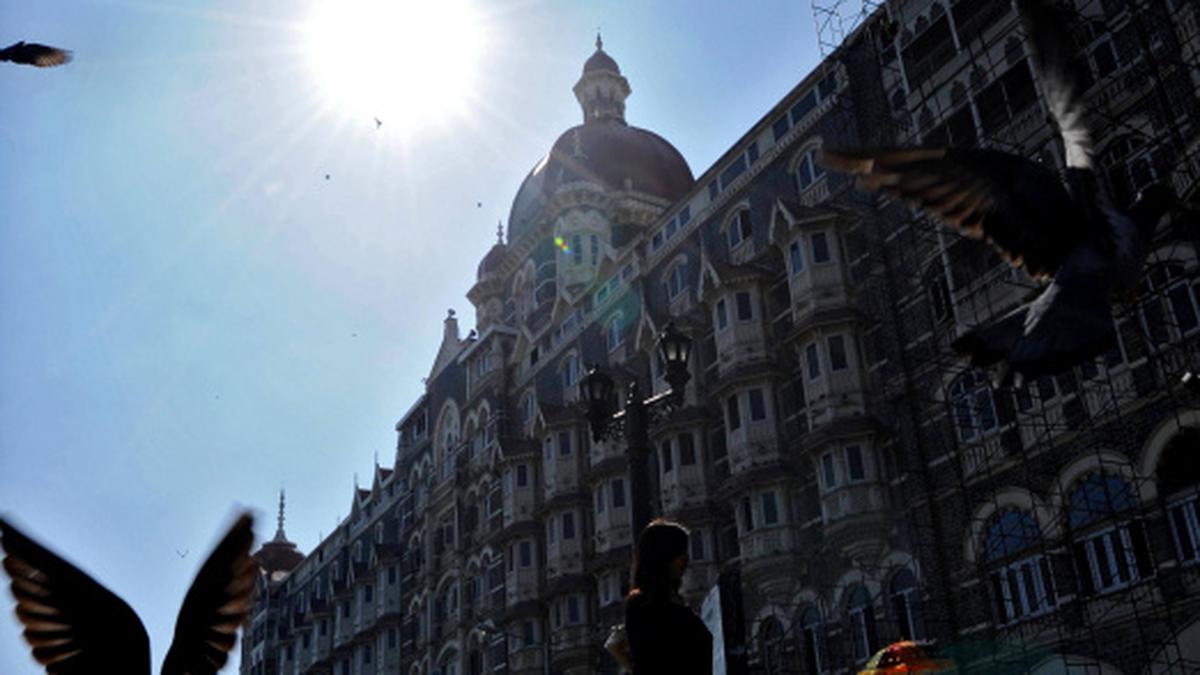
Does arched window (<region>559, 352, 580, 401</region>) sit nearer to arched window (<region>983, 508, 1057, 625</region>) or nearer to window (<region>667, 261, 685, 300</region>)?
window (<region>667, 261, 685, 300</region>)

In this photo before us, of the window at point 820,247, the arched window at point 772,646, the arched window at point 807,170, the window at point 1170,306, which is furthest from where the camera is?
the arched window at point 807,170

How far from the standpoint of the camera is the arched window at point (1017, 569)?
21.8 meters

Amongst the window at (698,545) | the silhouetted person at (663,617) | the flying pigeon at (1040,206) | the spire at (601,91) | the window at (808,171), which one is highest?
the spire at (601,91)

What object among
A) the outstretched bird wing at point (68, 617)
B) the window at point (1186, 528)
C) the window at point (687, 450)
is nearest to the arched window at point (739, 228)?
the window at point (687, 450)

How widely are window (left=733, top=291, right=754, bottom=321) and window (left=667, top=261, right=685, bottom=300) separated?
4.01 meters

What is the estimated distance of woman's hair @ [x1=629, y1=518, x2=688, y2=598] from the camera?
469 cm

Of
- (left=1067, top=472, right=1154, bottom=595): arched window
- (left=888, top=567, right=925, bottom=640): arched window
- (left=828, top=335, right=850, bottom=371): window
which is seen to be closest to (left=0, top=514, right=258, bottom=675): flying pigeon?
(left=1067, top=472, right=1154, bottom=595): arched window

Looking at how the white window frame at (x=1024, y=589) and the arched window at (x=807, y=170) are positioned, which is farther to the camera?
the arched window at (x=807, y=170)

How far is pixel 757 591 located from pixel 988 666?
691cm

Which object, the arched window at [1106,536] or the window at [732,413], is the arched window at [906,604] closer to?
the arched window at [1106,536]

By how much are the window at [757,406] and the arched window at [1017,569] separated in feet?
22.7

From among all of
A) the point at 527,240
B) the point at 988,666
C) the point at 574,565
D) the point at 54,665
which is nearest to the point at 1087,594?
the point at 988,666

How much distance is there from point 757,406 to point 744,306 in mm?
2728

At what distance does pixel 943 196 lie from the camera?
6688 millimetres
